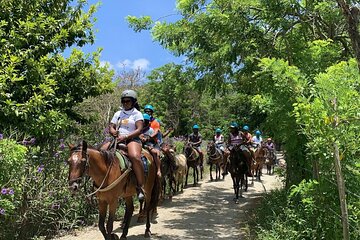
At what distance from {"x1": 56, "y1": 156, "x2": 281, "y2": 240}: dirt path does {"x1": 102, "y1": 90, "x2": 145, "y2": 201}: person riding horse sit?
1741 mm

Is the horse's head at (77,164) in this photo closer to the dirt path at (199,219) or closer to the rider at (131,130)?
the rider at (131,130)

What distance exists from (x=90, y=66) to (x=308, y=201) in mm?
6035

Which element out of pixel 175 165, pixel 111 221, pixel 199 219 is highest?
pixel 175 165

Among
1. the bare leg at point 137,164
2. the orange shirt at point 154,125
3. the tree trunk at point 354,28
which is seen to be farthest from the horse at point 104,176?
the tree trunk at point 354,28

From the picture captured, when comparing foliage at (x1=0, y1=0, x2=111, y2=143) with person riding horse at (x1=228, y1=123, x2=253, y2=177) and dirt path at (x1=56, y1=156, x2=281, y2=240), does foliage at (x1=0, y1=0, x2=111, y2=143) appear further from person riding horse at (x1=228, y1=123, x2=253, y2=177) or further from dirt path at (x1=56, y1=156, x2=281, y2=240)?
person riding horse at (x1=228, y1=123, x2=253, y2=177)

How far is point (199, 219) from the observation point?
414 inches

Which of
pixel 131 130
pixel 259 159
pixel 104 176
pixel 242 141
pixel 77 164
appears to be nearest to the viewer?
pixel 77 164

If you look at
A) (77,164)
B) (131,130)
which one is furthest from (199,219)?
(77,164)

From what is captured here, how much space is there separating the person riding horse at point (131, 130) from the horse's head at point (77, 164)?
4.00 feet

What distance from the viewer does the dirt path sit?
28.6 feet

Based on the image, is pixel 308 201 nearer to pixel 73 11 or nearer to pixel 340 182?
pixel 340 182

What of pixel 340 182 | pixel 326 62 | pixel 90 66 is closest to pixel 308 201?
pixel 340 182

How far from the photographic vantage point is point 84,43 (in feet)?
32.6

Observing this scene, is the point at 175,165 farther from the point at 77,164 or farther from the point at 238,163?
the point at 77,164
